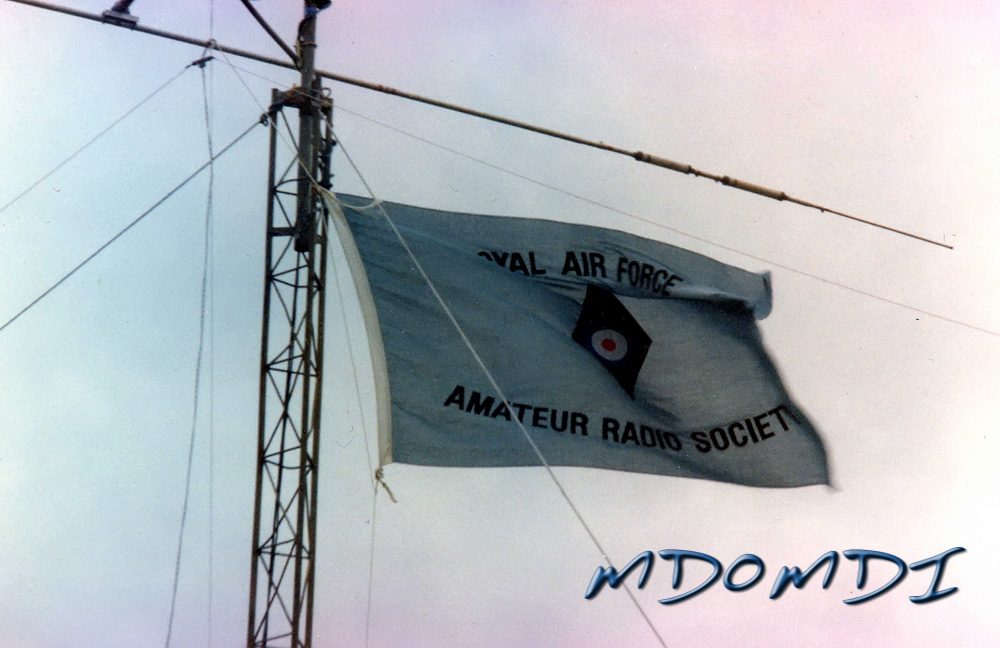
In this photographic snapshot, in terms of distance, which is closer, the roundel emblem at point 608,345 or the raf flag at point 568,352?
the raf flag at point 568,352

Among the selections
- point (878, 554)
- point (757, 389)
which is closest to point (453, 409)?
point (757, 389)

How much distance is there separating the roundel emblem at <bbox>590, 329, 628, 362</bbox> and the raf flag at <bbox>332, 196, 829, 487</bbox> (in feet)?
0.04

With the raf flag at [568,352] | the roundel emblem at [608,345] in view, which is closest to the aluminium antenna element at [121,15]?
the raf flag at [568,352]

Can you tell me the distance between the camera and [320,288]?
1042 cm

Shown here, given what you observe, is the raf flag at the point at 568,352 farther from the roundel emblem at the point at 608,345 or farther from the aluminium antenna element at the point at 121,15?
the aluminium antenna element at the point at 121,15

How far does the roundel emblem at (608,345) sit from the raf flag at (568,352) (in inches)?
0.5

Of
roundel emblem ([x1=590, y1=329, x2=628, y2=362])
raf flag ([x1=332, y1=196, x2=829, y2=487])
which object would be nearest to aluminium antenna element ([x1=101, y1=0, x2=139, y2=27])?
raf flag ([x1=332, y1=196, x2=829, y2=487])

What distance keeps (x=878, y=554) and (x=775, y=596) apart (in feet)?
3.25

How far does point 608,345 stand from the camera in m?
11.0

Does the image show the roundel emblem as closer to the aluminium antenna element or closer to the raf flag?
the raf flag

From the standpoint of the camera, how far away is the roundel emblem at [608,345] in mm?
10961

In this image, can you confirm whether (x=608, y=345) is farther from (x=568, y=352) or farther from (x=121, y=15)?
(x=121, y=15)

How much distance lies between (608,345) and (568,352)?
371 millimetres

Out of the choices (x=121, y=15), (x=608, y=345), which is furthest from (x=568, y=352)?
(x=121, y=15)
